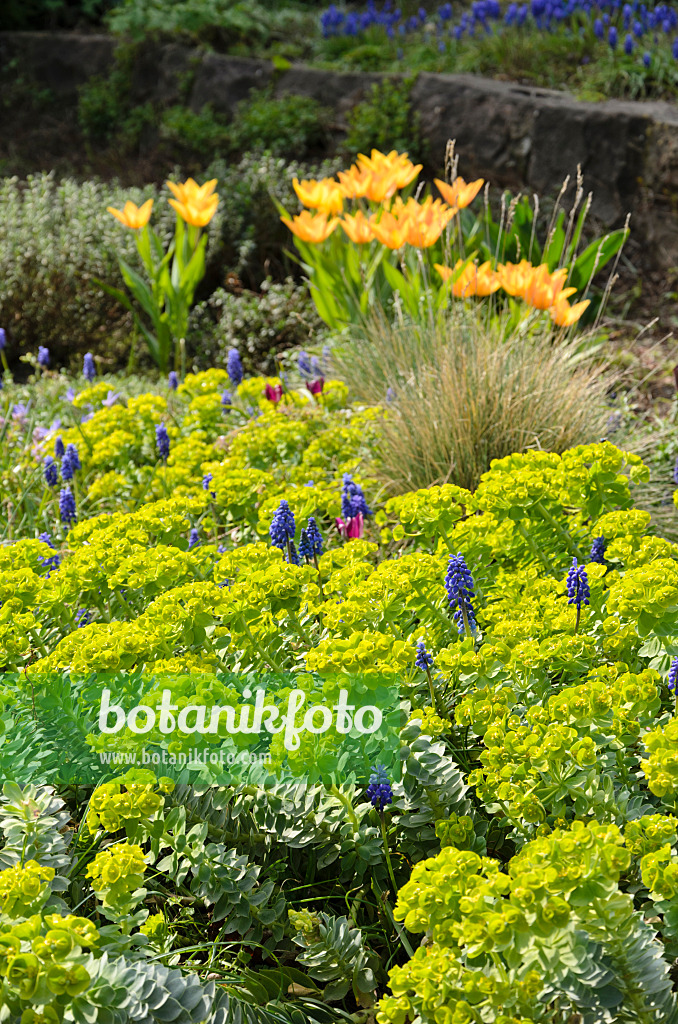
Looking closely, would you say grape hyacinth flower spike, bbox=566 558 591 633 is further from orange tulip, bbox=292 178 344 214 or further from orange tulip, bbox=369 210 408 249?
orange tulip, bbox=292 178 344 214

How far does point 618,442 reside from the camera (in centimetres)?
369

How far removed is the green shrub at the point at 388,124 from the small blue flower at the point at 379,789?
6265 millimetres

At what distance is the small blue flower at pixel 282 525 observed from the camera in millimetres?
2303

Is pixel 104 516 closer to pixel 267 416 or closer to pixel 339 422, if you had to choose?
pixel 267 416

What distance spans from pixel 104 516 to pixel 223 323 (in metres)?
3.75

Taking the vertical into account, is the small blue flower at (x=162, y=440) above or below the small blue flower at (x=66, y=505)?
above

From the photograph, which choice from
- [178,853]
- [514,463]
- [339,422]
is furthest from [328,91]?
[178,853]

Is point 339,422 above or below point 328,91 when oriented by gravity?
below

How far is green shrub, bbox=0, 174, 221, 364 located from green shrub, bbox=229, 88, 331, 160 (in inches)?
57.7

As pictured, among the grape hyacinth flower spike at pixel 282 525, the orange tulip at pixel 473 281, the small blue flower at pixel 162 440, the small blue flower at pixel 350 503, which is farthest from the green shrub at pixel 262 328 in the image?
the grape hyacinth flower spike at pixel 282 525

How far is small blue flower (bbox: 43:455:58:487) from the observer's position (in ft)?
10.4

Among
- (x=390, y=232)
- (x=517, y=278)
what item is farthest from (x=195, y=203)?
(x=517, y=278)

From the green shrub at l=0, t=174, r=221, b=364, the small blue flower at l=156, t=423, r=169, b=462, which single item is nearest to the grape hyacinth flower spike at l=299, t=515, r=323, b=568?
the small blue flower at l=156, t=423, r=169, b=462

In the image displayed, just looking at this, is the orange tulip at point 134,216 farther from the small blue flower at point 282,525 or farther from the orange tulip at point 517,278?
the small blue flower at point 282,525
